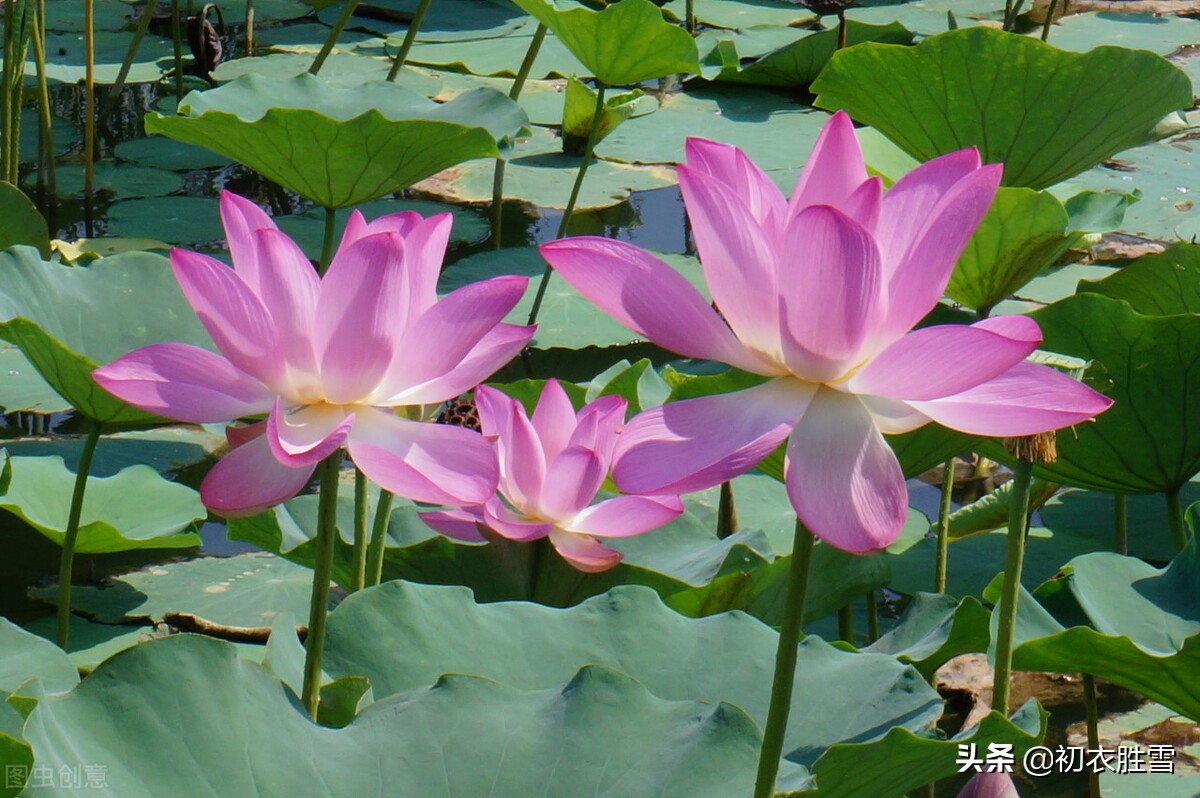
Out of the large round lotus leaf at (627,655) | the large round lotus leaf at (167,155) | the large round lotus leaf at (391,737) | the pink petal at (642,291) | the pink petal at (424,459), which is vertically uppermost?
the pink petal at (642,291)

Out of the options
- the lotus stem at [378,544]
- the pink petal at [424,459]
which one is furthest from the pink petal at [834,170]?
the lotus stem at [378,544]

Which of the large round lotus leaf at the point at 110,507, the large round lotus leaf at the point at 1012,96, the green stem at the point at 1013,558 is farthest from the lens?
the large round lotus leaf at the point at 1012,96

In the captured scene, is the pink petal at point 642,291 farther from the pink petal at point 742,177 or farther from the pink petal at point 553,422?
the pink petal at point 553,422

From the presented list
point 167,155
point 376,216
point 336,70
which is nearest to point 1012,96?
point 376,216

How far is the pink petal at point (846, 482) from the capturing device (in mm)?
564

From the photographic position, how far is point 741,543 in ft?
4.48

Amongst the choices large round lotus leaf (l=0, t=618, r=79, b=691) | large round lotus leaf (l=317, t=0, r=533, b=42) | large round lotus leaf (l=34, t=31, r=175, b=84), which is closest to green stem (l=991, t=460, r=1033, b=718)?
large round lotus leaf (l=0, t=618, r=79, b=691)

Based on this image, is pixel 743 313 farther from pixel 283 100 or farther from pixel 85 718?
pixel 283 100

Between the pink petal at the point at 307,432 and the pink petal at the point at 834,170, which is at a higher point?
Answer: the pink petal at the point at 834,170

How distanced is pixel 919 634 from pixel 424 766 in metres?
0.69

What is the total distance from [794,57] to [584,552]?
3.28 metres

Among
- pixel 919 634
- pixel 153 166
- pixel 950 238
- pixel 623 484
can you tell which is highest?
pixel 950 238

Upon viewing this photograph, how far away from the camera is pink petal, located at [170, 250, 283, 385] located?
0.70 metres

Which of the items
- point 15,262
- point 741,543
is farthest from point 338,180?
point 741,543
